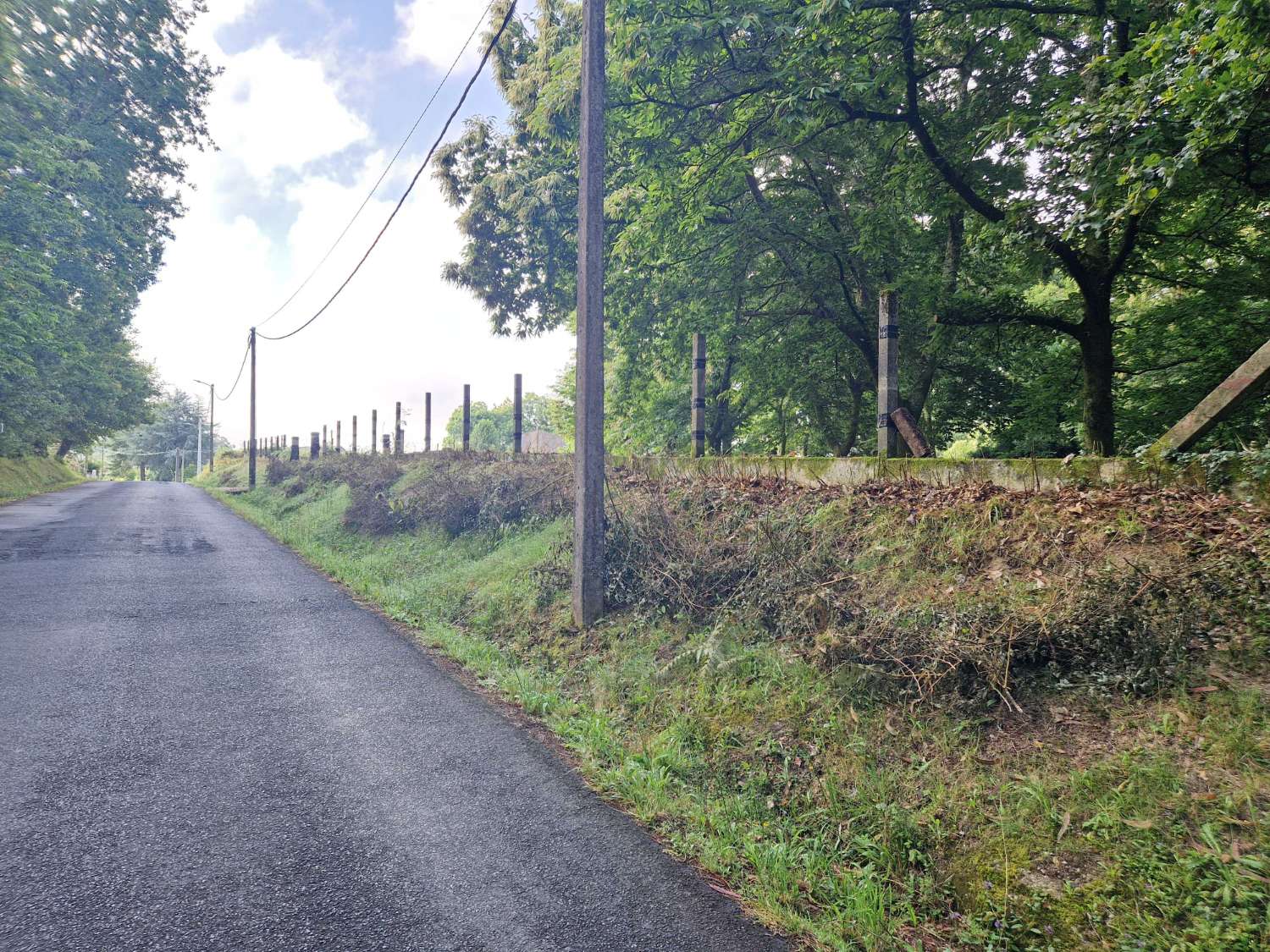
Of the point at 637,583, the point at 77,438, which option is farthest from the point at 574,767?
the point at 77,438

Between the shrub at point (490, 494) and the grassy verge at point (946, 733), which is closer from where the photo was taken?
the grassy verge at point (946, 733)

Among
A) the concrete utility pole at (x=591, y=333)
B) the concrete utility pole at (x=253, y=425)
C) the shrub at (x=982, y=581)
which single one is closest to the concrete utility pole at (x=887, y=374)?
the shrub at (x=982, y=581)

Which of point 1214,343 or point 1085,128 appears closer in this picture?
point 1085,128

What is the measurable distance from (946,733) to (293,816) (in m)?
3.27

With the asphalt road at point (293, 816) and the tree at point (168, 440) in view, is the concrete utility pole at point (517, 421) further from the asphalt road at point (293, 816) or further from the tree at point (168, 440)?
the tree at point (168, 440)

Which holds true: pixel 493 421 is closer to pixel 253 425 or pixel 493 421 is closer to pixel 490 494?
pixel 253 425

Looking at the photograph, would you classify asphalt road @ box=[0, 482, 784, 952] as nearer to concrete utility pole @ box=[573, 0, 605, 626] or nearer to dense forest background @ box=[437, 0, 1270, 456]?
concrete utility pole @ box=[573, 0, 605, 626]

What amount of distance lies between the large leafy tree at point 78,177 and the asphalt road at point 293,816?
56.7 ft

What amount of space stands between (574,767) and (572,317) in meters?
19.9

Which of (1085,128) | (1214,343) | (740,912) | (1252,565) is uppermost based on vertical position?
(1085,128)

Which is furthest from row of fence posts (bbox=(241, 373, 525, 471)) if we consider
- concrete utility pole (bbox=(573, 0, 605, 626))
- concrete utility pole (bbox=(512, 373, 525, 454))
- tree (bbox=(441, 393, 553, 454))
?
tree (bbox=(441, 393, 553, 454))

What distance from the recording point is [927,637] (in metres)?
4.00

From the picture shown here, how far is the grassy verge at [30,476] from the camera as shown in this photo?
938 inches

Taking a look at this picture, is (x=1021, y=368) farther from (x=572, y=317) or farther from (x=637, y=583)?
(x=572, y=317)
